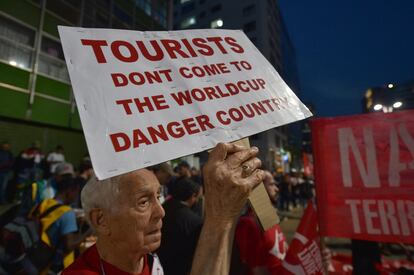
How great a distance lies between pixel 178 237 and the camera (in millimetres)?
3078

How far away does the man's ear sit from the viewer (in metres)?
1.54

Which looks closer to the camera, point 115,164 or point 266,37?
point 115,164

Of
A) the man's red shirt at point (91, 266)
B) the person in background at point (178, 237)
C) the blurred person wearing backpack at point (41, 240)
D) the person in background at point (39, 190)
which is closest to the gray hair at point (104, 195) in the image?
the man's red shirt at point (91, 266)

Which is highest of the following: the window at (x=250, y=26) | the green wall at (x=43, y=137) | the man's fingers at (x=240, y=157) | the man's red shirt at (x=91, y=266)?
the window at (x=250, y=26)

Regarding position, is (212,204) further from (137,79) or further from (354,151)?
(354,151)

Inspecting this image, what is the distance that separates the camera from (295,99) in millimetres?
1564

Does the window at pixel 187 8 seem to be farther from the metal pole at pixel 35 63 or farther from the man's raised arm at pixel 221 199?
the man's raised arm at pixel 221 199

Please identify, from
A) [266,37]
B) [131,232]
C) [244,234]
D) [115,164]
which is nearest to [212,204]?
[115,164]

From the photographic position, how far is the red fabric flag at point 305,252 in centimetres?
259

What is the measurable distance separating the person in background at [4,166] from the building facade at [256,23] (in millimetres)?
29462

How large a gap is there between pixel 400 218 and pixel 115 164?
2.04 meters

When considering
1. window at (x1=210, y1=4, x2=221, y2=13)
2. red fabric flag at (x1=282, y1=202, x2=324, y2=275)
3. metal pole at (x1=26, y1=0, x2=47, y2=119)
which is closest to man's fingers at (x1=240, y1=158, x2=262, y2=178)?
red fabric flag at (x1=282, y1=202, x2=324, y2=275)

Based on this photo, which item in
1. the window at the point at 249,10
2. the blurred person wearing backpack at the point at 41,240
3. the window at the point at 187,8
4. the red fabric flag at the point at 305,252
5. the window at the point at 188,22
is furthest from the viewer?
the window at the point at 187,8

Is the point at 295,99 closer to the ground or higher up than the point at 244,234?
higher up
